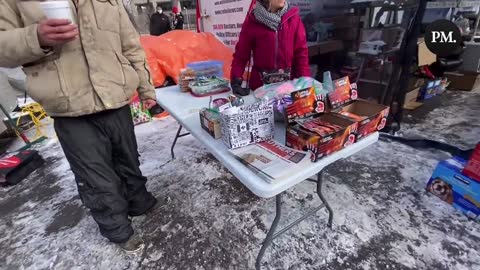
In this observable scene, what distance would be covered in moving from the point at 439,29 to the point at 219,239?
1682 millimetres

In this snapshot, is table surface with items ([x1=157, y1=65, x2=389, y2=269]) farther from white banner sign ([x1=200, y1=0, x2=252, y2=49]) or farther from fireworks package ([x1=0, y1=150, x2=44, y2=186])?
white banner sign ([x1=200, y1=0, x2=252, y2=49])

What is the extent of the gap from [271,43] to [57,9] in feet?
3.99

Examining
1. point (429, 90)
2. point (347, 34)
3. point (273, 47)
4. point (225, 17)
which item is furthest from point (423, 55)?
point (225, 17)

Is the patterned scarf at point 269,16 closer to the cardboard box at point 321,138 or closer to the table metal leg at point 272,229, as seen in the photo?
the cardboard box at point 321,138

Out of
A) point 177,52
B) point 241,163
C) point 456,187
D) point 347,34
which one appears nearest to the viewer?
point 241,163

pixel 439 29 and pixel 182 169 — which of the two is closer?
pixel 439 29

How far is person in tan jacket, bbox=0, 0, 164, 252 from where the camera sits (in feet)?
3.06

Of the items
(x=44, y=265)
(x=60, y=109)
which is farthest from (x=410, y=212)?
(x=44, y=265)

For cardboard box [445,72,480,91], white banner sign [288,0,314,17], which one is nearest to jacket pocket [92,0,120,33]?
white banner sign [288,0,314,17]

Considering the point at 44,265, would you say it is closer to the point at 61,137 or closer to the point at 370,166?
the point at 61,137

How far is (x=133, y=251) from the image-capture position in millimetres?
1454

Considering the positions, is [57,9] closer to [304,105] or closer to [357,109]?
[304,105]

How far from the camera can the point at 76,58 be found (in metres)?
1.06

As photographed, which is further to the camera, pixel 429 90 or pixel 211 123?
pixel 429 90
